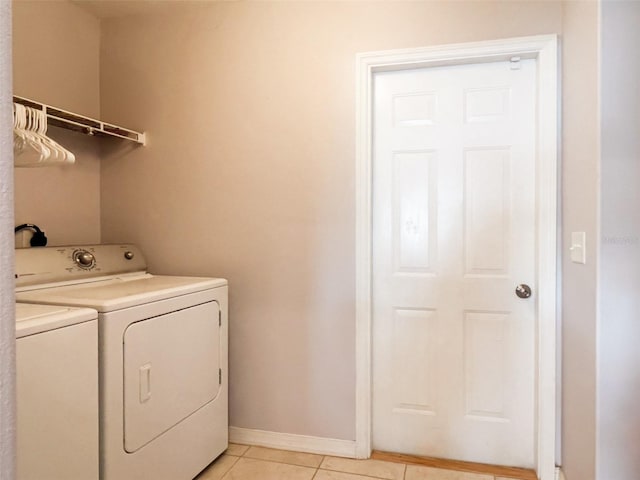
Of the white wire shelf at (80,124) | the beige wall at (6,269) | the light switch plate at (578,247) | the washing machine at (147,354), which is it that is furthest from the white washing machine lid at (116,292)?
the light switch plate at (578,247)

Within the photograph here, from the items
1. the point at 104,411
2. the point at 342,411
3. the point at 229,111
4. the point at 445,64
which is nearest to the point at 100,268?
the point at 104,411

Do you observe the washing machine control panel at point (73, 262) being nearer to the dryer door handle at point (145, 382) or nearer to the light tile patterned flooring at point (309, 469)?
the dryer door handle at point (145, 382)

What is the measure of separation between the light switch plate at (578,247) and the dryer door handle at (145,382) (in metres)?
1.68

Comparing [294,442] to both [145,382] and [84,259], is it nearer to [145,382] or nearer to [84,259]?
[145,382]

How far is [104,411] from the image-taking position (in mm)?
1451

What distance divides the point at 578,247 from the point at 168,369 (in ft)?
5.53

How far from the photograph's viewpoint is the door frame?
1.88m

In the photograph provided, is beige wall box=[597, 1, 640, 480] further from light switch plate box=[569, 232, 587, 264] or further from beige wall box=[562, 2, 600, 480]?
light switch plate box=[569, 232, 587, 264]

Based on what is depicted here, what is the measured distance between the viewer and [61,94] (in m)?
2.25

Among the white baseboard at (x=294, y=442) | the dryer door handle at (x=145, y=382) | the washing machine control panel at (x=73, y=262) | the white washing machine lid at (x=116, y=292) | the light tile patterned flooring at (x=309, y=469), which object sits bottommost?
the light tile patterned flooring at (x=309, y=469)

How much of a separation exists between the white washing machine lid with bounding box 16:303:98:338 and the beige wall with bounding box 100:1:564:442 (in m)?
0.95

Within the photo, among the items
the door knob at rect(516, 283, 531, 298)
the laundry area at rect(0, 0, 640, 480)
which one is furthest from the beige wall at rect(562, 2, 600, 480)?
the door knob at rect(516, 283, 531, 298)

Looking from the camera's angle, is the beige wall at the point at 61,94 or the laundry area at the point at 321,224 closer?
the laundry area at the point at 321,224

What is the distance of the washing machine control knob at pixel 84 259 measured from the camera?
193 centimetres
